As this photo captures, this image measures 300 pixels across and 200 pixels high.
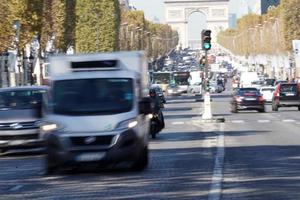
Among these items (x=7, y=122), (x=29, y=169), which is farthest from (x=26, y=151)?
(x=29, y=169)

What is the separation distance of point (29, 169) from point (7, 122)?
3.85 metres

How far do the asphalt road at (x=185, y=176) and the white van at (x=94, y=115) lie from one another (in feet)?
1.37

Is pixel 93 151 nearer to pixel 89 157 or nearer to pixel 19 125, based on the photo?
pixel 89 157

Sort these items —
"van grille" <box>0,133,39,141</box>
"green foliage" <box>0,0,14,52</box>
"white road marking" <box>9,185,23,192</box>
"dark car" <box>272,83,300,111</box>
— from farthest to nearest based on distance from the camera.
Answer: "dark car" <box>272,83,300,111</box> < "green foliage" <box>0,0,14,52</box> < "van grille" <box>0,133,39,141</box> < "white road marking" <box>9,185,23,192</box>

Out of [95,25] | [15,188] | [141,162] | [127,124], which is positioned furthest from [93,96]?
[95,25]

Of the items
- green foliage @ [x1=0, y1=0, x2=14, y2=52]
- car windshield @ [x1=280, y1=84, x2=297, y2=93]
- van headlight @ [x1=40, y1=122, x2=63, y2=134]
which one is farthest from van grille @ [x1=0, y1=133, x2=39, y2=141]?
car windshield @ [x1=280, y1=84, x2=297, y2=93]

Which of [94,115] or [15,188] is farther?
[94,115]

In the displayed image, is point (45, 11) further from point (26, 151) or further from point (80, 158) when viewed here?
point (80, 158)

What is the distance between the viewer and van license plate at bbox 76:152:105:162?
63.0 ft

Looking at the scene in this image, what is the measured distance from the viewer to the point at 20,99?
2673cm

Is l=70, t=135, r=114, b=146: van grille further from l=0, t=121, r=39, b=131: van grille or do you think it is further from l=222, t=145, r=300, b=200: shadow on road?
l=0, t=121, r=39, b=131: van grille

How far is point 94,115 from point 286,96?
4149 cm

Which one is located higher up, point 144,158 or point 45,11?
point 45,11

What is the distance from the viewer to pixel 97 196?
15.8 m
